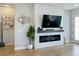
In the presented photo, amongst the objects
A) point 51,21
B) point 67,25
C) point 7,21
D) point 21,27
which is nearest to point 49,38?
point 51,21

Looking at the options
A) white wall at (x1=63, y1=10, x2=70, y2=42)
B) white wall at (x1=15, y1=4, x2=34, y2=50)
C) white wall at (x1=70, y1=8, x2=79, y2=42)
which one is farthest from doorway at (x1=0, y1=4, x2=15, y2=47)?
white wall at (x1=70, y1=8, x2=79, y2=42)

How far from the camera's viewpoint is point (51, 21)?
7.07m

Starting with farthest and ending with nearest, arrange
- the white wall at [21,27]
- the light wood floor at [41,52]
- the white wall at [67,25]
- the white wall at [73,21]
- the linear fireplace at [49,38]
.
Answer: the white wall at [67,25]
the white wall at [73,21]
the linear fireplace at [49,38]
the white wall at [21,27]
the light wood floor at [41,52]

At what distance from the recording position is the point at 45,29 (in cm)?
695

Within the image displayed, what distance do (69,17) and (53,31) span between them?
7.70 feet

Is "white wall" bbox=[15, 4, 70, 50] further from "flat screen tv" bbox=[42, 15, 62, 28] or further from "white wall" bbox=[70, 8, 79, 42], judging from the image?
"white wall" bbox=[70, 8, 79, 42]

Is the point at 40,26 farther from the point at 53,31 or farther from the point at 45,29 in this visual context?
the point at 53,31

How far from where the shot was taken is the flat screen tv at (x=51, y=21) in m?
6.80

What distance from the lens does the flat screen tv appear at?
6.80m

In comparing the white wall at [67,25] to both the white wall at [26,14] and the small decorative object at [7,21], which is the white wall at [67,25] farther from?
the small decorative object at [7,21]

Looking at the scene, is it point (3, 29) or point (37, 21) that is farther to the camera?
point (3, 29)

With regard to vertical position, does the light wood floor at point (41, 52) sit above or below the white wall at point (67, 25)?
below

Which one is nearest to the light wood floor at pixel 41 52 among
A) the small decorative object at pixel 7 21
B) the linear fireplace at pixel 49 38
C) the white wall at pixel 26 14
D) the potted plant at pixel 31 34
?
the potted plant at pixel 31 34

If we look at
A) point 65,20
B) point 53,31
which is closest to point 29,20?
point 53,31
